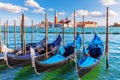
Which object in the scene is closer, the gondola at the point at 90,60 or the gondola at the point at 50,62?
the gondola at the point at 90,60

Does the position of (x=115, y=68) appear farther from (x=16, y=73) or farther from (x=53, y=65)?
(x=16, y=73)

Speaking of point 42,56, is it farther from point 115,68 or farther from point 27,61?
point 115,68

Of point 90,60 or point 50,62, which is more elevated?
point 90,60

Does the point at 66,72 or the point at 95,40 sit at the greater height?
the point at 95,40

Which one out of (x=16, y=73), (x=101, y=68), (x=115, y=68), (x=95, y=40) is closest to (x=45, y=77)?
(x=16, y=73)

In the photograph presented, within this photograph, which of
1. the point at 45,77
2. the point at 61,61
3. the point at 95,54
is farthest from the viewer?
the point at 95,54

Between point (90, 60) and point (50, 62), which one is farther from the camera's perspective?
point (50, 62)

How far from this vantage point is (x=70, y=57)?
1783cm

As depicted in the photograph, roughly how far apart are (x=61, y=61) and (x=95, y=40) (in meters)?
6.37

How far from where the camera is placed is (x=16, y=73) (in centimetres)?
1675

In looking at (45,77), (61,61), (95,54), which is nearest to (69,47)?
(95,54)

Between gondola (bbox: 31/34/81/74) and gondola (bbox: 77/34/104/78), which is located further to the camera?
gondola (bbox: 31/34/81/74)

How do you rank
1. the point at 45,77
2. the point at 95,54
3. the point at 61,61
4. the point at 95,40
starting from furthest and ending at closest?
the point at 95,40 < the point at 95,54 < the point at 61,61 < the point at 45,77

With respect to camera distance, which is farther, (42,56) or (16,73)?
(42,56)
